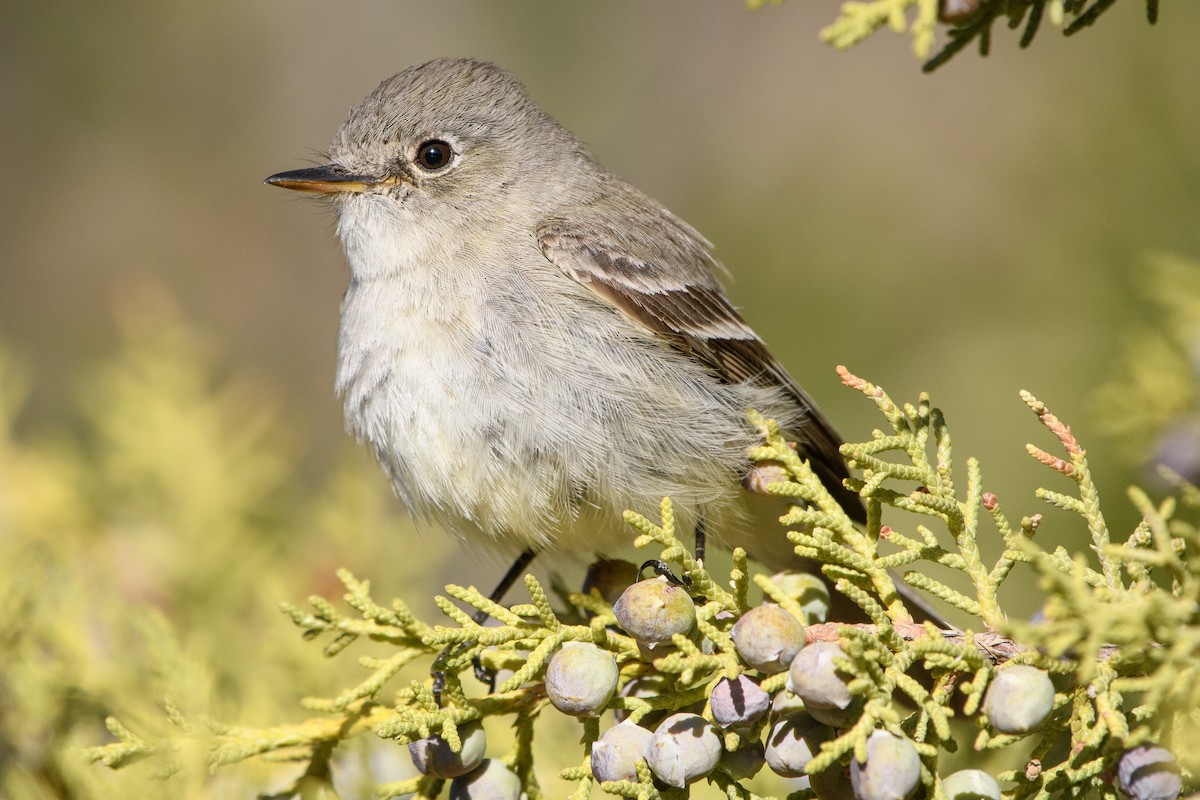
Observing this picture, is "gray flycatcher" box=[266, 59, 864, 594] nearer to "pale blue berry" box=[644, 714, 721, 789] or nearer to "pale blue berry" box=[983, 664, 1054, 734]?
"pale blue berry" box=[644, 714, 721, 789]

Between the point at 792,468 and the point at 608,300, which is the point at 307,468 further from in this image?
the point at 792,468

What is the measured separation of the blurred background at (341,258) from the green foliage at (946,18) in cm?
102

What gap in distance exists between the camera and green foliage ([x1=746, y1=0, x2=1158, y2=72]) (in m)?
1.88

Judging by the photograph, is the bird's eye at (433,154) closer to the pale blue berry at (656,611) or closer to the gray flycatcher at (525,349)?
the gray flycatcher at (525,349)

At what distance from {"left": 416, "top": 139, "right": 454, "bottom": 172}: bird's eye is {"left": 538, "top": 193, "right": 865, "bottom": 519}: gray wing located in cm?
46

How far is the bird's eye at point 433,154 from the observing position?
353cm

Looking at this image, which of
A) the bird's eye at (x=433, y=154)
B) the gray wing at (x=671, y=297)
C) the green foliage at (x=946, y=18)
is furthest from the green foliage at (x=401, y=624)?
the bird's eye at (x=433, y=154)

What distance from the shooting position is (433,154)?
3.54 meters

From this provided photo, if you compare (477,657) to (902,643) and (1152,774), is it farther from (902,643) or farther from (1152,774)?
(1152,774)

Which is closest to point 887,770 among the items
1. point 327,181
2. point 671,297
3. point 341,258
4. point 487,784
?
point 487,784

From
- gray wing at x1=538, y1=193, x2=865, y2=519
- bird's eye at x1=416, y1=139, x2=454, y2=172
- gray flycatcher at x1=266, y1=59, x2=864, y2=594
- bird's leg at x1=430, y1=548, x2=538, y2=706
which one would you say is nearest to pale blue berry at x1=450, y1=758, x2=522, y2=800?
bird's leg at x1=430, y1=548, x2=538, y2=706

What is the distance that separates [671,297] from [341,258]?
127 centimetres

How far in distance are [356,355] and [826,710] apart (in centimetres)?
183

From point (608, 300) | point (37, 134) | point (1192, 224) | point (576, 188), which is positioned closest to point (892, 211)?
point (1192, 224)
